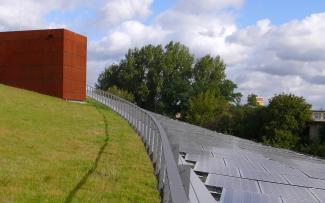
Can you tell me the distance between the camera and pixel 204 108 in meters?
93.4

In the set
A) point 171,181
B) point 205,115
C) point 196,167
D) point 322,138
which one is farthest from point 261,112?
point 171,181

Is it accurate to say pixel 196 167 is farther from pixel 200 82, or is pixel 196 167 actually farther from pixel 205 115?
pixel 200 82

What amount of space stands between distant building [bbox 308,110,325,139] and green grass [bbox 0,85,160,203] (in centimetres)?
4723

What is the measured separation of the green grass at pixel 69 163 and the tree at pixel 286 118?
45.3 meters

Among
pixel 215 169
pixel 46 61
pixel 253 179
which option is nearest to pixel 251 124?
pixel 46 61

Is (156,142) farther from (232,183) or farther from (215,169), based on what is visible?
(232,183)

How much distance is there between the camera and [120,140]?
19609 mm

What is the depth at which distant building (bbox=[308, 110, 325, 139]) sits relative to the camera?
66.9 m

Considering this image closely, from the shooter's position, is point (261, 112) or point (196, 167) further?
point (261, 112)

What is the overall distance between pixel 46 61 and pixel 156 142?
3091 cm

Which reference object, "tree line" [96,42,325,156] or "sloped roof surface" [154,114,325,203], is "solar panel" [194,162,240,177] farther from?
"tree line" [96,42,325,156]

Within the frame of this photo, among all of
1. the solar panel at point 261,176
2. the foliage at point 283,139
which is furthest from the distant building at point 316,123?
the solar panel at point 261,176

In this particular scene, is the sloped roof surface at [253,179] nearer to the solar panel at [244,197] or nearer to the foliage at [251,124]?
the solar panel at [244,197]

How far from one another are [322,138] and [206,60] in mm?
46525
